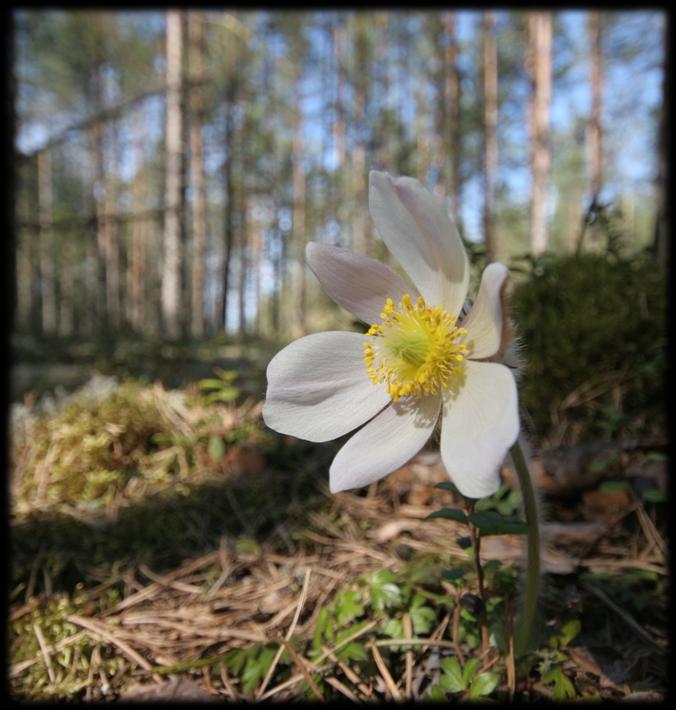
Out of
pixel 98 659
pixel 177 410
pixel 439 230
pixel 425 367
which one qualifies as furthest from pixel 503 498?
pixel 177 410

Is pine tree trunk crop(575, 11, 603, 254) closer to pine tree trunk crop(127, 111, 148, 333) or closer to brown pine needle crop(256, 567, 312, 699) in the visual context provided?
brown pine needle crop(256, 567, 312, 699)

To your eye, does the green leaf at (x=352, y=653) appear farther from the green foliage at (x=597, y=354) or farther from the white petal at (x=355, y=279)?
the green foliage at (x=597, y=354)

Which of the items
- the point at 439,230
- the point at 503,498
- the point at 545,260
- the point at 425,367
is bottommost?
the point at 503,498

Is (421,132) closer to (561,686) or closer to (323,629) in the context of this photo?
(323,629)

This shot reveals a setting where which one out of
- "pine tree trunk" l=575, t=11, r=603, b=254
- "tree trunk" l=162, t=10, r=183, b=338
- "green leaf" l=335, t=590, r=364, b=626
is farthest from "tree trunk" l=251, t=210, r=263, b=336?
"green leaf" l=335, t=590, r=364, b=626

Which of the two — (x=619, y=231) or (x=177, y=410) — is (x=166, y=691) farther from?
(x=619, y=231)

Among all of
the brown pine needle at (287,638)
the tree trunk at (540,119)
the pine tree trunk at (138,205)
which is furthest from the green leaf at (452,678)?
the pine tree trunk at (138,205)
